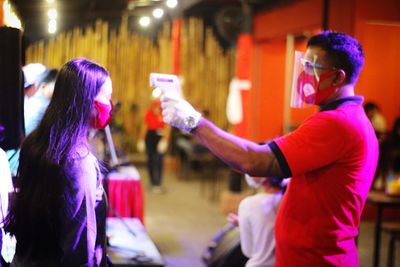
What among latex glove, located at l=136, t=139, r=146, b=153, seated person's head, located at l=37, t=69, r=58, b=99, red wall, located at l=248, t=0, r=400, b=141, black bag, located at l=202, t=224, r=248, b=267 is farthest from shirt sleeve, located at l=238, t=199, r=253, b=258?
latex glove, located at l=136, t=139, r=146, b=153

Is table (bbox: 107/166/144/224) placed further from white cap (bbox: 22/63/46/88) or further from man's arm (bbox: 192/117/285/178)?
man's arm (bbox: 192/117/285/178)

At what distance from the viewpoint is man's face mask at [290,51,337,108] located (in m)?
2.19

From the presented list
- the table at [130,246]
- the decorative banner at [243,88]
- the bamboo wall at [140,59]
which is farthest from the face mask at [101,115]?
the bamboo wall at [140,59]

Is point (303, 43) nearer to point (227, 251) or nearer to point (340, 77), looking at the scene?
point (227, 251)

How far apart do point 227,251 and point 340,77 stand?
2.14m

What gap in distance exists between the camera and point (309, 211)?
2113mm

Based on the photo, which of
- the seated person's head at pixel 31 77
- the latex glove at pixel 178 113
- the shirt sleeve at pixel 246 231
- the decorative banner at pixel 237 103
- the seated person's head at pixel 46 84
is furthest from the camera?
the decorative banner at pixel 237 103

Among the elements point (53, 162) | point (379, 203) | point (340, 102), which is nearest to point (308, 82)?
point (340, 102)

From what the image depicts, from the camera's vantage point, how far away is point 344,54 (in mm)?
2162

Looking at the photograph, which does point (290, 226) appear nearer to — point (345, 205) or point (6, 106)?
point (345, 205)

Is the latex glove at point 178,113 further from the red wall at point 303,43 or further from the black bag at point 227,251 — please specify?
the red wall at point 303,43

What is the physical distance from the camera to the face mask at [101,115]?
213 cm

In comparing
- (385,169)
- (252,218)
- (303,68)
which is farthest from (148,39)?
(303,68)

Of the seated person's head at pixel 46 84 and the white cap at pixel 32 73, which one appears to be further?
the seated person's head at pixel 46 84
